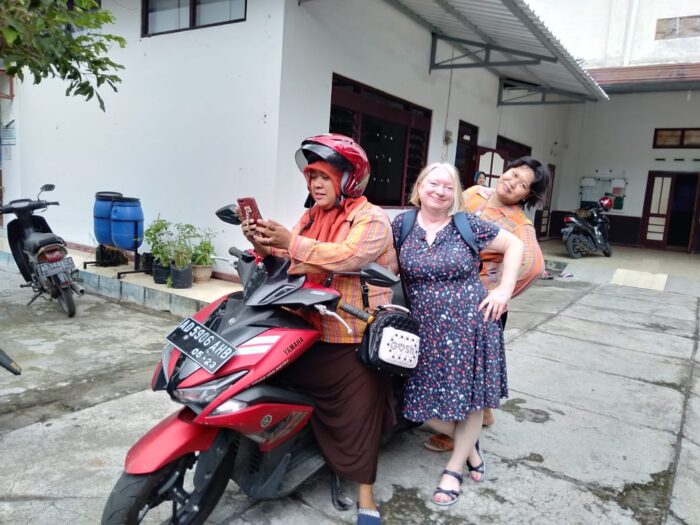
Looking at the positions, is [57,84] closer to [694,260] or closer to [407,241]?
[407,241]

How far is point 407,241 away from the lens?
2.16m

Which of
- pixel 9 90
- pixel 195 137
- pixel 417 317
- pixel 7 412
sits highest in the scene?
pixel 9 90

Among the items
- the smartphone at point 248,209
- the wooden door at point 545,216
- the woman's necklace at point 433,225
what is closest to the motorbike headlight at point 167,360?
the smartphone at point 248,209

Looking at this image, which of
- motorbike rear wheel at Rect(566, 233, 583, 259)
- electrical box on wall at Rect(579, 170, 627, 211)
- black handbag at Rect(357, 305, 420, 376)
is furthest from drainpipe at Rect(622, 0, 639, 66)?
black handbag at Rect(357, 305, 420, 376)

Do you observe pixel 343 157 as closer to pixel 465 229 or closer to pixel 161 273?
pixel 465 229

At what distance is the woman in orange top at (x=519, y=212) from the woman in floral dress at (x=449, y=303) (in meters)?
0.27

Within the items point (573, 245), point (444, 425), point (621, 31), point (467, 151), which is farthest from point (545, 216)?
point (444, 425)

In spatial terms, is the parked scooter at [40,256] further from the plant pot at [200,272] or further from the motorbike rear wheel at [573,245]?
the motorbike rear wheel at [573,245]

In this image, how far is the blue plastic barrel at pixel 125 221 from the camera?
17.2ft

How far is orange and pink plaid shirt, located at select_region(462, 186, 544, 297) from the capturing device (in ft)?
7.80

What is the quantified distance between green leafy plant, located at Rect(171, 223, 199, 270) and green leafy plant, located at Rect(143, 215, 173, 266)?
6 cm

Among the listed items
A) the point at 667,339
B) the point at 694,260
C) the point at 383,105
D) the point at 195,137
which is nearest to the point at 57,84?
the point at 195,137

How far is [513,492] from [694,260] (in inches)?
452

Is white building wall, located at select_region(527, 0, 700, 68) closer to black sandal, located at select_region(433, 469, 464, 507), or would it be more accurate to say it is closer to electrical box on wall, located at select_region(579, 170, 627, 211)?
electrical box on wall, located at select_region(579, 170, 627, 211)
